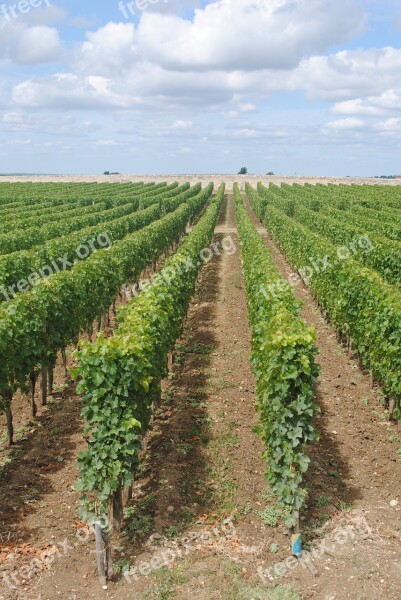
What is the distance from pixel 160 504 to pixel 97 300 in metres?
8.82

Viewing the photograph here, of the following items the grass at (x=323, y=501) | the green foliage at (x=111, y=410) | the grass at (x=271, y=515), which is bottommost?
the grass at (x=271, y=515)

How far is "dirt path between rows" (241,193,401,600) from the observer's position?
7.41 metres

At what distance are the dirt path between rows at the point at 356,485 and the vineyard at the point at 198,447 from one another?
0.11 feet

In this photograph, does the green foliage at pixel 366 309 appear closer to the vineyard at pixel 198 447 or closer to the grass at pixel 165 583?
the vineyard at pixel 198 447

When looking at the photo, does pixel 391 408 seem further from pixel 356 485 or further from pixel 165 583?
pixel 165 583

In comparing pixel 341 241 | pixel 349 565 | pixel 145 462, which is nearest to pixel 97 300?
pixel 145 462

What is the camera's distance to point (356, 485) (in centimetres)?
964

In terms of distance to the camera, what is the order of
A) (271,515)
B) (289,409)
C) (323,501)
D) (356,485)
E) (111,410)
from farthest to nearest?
(356,485)
(323,501)
(271,515)
(289,409)
(111,410)
